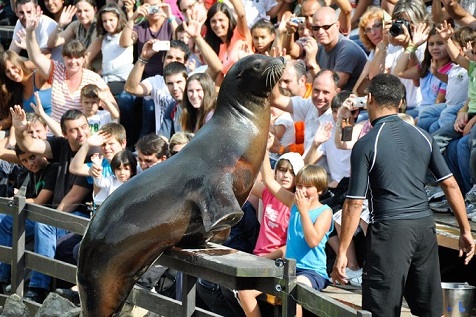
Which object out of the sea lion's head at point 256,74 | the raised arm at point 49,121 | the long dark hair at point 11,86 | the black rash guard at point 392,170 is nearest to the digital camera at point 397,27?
the black rash guard at point 392,170

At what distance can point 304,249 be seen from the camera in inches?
293

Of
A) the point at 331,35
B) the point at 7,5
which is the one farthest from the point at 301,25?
the point at 7,5

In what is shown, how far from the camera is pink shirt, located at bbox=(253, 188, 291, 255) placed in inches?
311

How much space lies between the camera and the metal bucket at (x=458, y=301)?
277 inches

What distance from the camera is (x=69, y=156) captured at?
9930mm

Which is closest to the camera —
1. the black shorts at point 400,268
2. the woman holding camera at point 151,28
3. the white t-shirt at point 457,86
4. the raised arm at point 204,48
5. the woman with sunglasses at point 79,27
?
the black shorts at point 400,268

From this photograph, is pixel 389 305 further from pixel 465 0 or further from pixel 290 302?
pixel 465 0

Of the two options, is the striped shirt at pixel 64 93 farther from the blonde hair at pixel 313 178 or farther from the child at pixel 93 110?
the blonde hair at pixel 313 178

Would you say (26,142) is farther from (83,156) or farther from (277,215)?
(277,215)

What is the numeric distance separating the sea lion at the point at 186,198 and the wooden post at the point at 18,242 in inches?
123

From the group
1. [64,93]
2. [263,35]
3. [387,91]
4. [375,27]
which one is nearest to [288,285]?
[387,91]

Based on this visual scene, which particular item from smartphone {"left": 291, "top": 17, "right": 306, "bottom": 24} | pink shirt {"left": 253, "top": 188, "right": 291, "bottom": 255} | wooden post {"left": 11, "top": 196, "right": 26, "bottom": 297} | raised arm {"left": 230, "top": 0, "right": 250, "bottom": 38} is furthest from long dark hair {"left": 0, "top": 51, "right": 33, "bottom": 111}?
pink shirt {"left": 253, "top": 188, "right": 291, "bottom": 255}

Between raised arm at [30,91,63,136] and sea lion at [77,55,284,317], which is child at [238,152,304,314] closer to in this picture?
sea lion at [77,55,284,317]

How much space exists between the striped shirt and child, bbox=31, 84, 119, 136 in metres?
0.42
